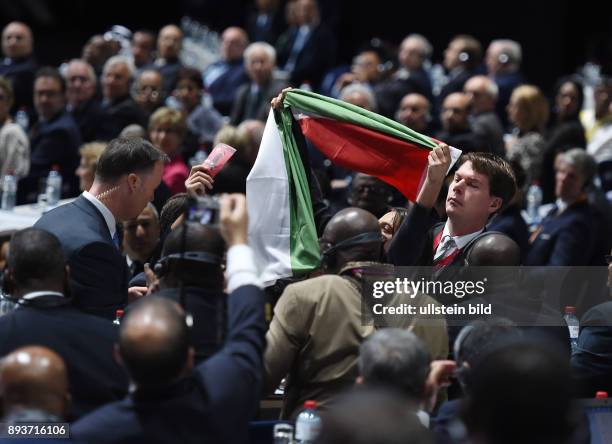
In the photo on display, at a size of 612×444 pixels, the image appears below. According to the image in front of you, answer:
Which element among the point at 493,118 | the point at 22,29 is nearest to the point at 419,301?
the point at 493,118

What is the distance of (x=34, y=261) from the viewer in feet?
14.9

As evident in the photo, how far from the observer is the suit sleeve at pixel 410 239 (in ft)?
18.2

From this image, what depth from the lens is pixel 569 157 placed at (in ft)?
29.5

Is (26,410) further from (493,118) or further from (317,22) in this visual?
(317,22)

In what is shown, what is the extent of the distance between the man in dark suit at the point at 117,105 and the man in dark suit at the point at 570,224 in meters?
4.07

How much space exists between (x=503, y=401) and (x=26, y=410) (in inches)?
61.9

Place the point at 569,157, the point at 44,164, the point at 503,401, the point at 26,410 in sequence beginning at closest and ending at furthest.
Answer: the point at 503,401 → the point at 26,410 → the point at 569,157 → the point at 44,164

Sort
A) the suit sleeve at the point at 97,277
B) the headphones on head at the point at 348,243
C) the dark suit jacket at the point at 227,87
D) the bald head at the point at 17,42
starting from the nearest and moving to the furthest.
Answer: the headphones on head at the point at 348,243, the suit sleeve at the point at 97,277, the bald head at the point at 17,42, the dark suit jacket at the point at 227,87

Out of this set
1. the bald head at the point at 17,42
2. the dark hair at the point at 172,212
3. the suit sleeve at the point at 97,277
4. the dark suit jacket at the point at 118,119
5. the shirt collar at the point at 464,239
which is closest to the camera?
the suit sleeve at the point at 97,277

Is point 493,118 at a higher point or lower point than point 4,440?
higher

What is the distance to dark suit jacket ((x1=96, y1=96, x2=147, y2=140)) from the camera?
11.1 m

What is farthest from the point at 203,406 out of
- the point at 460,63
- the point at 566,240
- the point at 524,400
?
the point at 460,63

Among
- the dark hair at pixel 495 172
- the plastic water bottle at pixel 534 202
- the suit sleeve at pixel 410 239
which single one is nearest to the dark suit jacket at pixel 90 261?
the suit sleeve at pixel 410 239

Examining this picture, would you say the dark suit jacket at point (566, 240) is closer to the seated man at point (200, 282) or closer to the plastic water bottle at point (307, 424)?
the plastic water bottle at point (307, 424)
